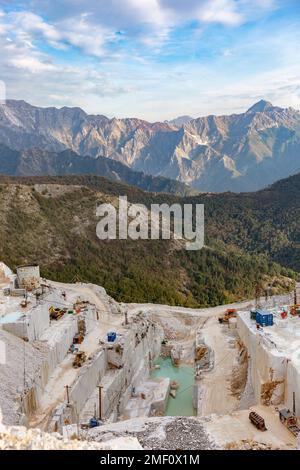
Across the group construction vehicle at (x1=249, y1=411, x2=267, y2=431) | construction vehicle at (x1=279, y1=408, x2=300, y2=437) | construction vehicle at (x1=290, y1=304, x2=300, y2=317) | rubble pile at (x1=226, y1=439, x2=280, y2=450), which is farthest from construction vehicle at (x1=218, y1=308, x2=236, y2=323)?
rubble pile at (x1=226, y1=439, x2=280, y2=450)

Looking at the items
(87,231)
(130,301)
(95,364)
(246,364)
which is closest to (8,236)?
(87,231)

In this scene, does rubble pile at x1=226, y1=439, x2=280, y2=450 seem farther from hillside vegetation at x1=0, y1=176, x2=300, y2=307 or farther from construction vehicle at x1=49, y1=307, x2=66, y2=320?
hillside vegetation at x1=0, y1=176, x2=300, y2=307

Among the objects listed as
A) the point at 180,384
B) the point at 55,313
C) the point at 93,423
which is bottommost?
the point at 180,384

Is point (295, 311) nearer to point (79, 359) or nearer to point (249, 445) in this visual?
point (249, 445)

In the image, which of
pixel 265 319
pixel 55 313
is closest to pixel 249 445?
pixel 265 319

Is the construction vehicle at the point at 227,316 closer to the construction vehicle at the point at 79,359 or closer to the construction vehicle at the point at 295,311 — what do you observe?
the construction vehicle at the point at 295,311
